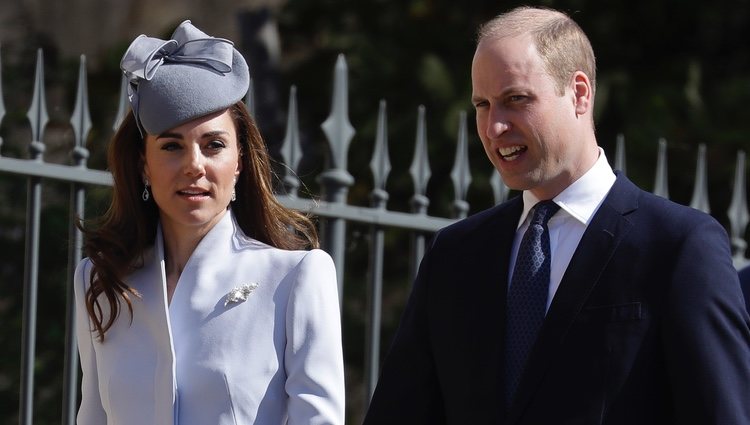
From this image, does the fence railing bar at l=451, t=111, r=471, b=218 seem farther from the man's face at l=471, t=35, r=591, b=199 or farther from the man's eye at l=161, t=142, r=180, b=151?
the man's face at l=471, t=35, r=591, b=199

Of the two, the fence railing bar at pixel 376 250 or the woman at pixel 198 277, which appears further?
the fence railing bar at pixel 376 250

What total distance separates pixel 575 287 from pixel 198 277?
839 millimetres

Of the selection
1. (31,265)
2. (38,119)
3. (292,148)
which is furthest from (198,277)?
(292,148)

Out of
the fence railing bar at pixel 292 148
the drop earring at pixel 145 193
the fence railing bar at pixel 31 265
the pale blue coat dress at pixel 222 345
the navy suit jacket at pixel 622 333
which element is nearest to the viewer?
the navy suit jacket at pixel 622 333

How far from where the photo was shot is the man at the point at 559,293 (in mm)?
2607

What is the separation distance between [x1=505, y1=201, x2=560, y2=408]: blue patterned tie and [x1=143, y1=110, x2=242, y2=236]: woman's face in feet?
2.20

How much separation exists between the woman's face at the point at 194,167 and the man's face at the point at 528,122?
1.98ft

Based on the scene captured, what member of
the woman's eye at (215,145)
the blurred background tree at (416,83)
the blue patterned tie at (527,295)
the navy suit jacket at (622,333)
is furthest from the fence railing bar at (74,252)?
the blurred background tree at (416,83)

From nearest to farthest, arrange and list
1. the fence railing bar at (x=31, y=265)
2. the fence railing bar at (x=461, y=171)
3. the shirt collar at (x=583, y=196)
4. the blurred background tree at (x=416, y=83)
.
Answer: the shirt collar at (x=583, y=196) < the fence railing bar at (x=31, y=265) < the fence railing bar at (x=461, y=171) < the blurred background tree at (x=416, y=83)

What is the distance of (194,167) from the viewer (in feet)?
9.92

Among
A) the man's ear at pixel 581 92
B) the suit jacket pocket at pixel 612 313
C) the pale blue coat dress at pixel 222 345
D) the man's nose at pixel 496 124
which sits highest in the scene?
the man's ear at pixel 581 92

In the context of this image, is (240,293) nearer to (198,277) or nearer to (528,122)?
(198,277)

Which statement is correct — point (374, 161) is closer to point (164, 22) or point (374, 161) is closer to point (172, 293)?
point (172, 293)

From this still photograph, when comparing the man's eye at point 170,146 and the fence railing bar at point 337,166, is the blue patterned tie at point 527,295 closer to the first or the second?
the man's eye at point 170,146
